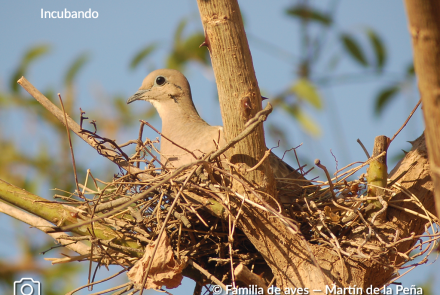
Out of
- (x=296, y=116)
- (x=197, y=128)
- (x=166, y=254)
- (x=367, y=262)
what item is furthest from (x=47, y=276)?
(x=367, y=262)

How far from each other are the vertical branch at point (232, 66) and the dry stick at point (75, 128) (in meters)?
0.71

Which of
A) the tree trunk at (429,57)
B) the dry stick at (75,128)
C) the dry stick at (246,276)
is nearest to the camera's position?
the tree trunk at (429,57)

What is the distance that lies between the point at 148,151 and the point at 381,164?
1335 millimetres

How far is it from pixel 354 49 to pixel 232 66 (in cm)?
135

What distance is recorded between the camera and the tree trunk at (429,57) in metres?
1.32

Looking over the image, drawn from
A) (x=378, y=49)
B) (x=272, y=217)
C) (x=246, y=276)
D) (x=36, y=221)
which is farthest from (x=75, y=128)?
(x=378, y=49)

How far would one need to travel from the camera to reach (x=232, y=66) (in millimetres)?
2273

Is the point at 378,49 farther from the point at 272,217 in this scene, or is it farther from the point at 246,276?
the point at 246,276

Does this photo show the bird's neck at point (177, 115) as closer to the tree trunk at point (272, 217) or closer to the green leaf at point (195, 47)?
the green leaf at point (195, 47)

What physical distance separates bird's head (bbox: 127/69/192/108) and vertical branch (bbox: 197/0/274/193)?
192 centimetres

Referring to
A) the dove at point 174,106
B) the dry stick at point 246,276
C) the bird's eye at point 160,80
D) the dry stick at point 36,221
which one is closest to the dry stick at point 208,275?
the dry stick at point 246,276

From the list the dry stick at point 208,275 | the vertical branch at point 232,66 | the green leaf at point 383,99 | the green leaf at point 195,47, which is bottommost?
the dry stick at point 208,275

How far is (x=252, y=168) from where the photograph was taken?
237 centimetres

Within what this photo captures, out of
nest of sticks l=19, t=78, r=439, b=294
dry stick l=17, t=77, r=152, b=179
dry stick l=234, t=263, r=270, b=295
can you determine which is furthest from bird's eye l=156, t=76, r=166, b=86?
dry stick l=234, t=263, r=270, b=295
